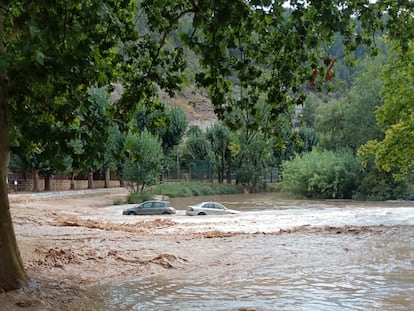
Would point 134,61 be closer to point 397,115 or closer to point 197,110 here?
point 397,115

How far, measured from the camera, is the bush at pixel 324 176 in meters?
57.8

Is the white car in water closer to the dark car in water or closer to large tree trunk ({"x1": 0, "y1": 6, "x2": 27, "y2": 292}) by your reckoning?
the dark car in water

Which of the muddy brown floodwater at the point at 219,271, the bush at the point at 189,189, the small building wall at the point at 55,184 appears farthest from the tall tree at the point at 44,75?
the small building wall at the point at 55,184

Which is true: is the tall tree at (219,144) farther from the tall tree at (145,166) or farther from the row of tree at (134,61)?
the row of tree at (134,61)

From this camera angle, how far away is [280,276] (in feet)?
39.3

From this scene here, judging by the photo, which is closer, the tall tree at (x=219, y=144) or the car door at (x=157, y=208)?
the car door at (x=157, y=208)

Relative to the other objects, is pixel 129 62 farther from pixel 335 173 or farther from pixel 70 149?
pixel 335 173

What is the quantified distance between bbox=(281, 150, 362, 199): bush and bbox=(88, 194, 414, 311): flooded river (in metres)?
36.3

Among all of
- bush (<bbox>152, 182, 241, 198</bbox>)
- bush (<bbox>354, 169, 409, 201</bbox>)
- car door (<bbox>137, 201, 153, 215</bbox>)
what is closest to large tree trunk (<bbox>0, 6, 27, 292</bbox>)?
car door (<bbox>137, 201, 153, 215</bbox>)

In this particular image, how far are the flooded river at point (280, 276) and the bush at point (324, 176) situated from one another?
36.3 meters

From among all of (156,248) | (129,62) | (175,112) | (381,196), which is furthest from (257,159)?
(129,62)

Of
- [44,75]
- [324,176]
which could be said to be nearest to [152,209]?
[324,176]

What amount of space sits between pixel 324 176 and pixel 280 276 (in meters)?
46.8

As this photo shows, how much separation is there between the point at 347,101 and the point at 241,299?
205 ft
